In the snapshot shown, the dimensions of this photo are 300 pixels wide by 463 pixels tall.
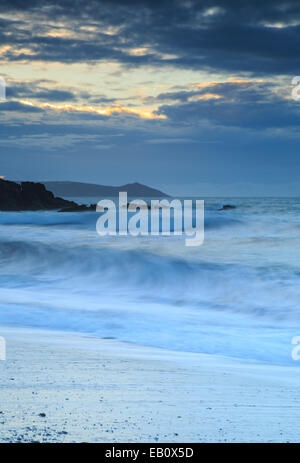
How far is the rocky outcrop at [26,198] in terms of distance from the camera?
4257 cm

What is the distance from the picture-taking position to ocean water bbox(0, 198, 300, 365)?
586cm

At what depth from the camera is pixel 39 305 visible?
713 cm

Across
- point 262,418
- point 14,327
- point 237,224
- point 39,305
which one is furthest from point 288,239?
point 262,418

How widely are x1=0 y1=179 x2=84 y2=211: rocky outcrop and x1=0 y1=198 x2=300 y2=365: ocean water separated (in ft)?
84.7

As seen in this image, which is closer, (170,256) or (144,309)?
(144,309)

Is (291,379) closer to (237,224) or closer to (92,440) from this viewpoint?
(92,440)

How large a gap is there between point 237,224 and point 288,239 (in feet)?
19.1

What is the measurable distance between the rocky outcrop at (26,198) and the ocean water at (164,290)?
25.8 m

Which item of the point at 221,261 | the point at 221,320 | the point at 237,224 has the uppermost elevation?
the point at 237,224

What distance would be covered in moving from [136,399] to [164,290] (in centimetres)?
751
